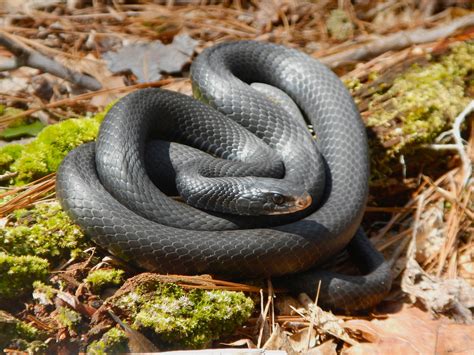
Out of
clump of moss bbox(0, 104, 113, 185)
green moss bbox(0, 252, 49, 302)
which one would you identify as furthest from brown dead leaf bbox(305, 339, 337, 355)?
clump of moss bbox(0, 104, 113, 185)

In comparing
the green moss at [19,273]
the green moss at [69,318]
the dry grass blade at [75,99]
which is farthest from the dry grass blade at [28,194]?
the dry grass blade at [75,99]

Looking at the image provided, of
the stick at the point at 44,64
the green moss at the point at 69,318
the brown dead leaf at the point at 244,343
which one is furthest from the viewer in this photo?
the stick at the point at 44,64

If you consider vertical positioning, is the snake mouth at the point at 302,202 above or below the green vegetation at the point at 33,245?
above

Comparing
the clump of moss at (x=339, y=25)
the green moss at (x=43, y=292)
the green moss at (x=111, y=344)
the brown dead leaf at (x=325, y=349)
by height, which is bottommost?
the brown dead leaf at (x=325, y=349)

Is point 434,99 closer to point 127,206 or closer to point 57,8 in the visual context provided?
point 127,206

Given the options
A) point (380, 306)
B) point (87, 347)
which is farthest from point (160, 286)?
point (380, 306)

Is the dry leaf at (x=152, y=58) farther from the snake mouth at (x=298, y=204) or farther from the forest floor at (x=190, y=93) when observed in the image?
the snake mouth at (x=298, y=204)

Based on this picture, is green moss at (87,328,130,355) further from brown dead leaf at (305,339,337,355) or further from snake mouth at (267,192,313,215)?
snake mouth at (267,192,313,215)
